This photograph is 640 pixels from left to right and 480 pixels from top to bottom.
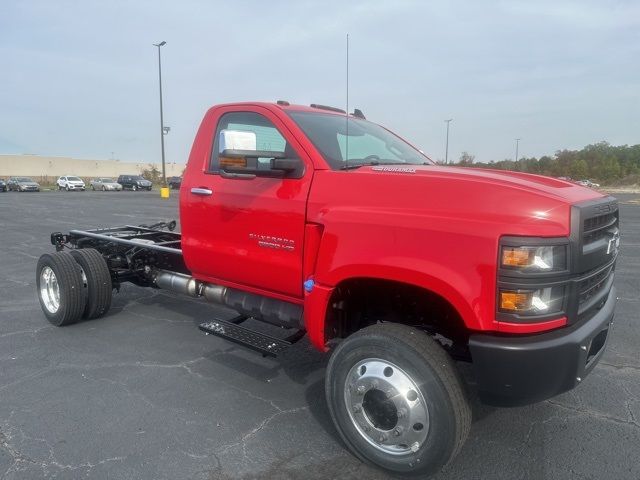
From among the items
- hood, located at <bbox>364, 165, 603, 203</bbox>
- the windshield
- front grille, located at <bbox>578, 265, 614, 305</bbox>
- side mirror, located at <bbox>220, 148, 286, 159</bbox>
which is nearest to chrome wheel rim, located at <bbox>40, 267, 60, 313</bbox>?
side mirror, located at <bbox>220, 148, 286, 159</bbox>

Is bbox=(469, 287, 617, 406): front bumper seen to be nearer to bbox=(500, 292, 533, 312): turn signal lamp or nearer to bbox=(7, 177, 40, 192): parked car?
bbox=(500, 292, 533, 312): turn signal lamp

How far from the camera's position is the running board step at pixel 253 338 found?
335cm

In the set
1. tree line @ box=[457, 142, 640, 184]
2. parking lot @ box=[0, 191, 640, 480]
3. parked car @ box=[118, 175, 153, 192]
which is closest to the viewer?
parking lot @ box=[0, 191, 640, 480]

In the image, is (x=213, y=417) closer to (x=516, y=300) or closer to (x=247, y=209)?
(x=247, y=209)

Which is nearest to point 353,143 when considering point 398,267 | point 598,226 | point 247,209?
point 247,209

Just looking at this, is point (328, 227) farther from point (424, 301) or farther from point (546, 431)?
point (546, 431)

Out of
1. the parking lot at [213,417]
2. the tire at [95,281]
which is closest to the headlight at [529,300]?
the parking lot at [213,417]

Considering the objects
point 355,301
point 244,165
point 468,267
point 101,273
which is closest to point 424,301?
point 355,301

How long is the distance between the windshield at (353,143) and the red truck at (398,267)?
0.02 metres

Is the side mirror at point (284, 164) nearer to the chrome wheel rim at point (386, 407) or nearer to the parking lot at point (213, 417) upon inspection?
the chrome wheel rim at point (386, 407)

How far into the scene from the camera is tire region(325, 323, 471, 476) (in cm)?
245

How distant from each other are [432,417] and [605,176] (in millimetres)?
69072

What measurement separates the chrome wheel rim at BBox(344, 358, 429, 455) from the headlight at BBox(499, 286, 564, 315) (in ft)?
2.08

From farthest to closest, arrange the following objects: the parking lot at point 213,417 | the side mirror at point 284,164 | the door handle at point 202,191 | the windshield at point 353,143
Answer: the door handle at point 202,191 < the windshield at point 353,143 < the side mirror at point 284,164 < the parking lot at point 213,417
